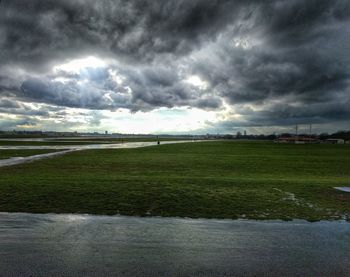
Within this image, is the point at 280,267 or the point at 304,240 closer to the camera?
the point at 280,267

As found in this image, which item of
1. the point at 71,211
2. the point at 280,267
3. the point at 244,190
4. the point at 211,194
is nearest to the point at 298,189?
the point at 244,190

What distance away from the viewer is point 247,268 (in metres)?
5.05

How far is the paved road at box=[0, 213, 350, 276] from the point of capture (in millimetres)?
4973

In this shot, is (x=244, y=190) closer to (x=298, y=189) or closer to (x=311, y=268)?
(x=298, y=189)

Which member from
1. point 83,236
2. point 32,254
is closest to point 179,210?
point 83,236

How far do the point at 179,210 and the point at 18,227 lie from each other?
514cm

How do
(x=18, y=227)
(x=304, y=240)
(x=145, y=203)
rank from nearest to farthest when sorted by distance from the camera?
(x=304, y=240)
(x=18, y=227)
(x=145, y=203)

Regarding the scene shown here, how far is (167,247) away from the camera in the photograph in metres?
6.00

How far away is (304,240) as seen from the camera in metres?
6.57

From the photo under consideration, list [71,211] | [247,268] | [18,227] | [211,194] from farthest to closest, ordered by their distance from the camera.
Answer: [211,194] < [71,211] < [18,227] < [247,268]

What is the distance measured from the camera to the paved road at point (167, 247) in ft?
16.3

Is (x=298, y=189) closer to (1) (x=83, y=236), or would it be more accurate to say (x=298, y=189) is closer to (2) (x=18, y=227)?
(1) (x=83, y=236)

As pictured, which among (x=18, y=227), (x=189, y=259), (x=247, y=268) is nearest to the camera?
(x=247, y=268)

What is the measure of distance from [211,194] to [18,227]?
302 inches
